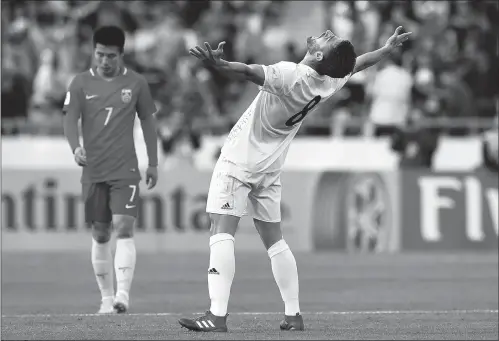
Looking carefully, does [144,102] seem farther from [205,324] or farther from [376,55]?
[205,324]

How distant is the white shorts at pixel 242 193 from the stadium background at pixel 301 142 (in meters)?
6.81

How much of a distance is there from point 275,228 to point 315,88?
1.09 metres

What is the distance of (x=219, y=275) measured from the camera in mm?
8836

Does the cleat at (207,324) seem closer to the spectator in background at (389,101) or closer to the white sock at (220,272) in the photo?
the white sock at (220,272)

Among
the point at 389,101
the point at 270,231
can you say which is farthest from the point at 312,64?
the point at 389,101

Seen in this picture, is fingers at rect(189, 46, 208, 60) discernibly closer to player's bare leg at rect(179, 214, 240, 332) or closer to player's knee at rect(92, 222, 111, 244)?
player's bare leg at rect(179, 214, 240, 332)

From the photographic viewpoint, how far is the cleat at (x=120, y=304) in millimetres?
11227

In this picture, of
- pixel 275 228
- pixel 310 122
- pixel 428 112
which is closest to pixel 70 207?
pixel 310 122

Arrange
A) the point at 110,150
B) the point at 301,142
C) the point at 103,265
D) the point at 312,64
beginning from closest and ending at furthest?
the point at 312,64 < the point at 110,150 < the point at 103,265 < the point at 301,142

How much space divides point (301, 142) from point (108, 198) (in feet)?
33.7

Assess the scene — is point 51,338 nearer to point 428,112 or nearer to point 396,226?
point 396,226

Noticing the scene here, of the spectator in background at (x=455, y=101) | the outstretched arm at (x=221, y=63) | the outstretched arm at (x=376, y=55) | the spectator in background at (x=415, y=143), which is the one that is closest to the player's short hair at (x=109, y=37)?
the outstretched arm at (x=376, y=55)

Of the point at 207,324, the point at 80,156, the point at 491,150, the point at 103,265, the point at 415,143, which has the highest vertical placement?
the point at 415,143

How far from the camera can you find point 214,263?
8859mm
